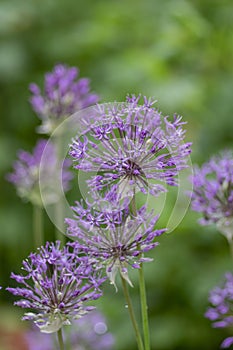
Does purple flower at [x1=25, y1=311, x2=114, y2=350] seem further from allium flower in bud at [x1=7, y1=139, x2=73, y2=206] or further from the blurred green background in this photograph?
the blurred green background

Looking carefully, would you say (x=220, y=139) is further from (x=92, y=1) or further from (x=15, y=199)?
(x=92, y=1)

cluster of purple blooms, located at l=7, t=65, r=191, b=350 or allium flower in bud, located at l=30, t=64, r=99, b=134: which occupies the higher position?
allium flower in bud, located at l=30, t=64, r=99, b=134

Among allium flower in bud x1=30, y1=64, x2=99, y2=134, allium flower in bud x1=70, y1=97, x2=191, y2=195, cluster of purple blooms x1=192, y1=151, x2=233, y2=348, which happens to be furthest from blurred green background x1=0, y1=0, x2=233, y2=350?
allium flower in bud x1=70, y1=97, x2=191, y2=195

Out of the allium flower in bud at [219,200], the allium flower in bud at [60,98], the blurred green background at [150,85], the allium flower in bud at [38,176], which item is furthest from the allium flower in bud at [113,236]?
the blurred green background at [150,85]

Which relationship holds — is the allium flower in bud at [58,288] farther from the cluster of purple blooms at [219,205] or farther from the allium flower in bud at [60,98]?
the allium flower in bud at [60,98]

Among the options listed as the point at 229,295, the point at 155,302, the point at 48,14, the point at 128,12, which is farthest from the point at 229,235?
the point at 48,14
